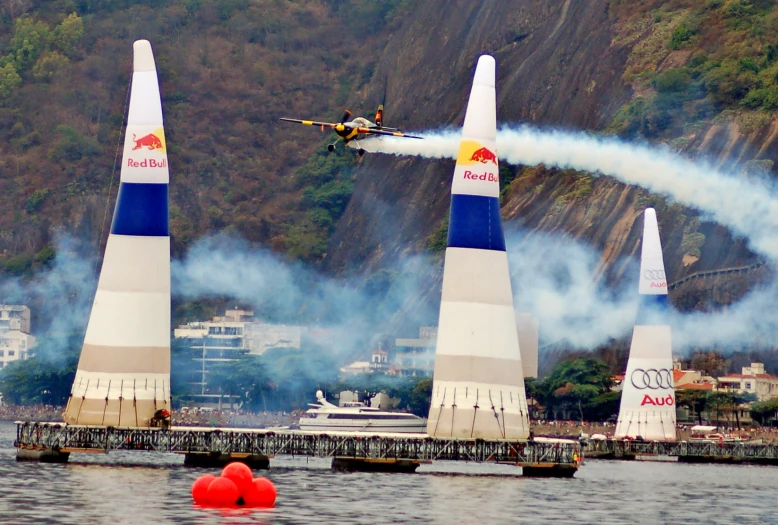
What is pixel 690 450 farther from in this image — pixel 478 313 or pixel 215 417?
pixel 215 417

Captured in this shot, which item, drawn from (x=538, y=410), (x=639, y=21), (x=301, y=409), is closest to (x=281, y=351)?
(x=301, y=409)

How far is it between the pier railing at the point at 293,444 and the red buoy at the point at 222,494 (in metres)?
14.9

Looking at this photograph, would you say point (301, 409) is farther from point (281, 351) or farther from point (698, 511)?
point (698, 511)

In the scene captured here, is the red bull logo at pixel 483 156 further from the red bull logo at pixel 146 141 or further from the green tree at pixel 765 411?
the green tree at pixel 765 411

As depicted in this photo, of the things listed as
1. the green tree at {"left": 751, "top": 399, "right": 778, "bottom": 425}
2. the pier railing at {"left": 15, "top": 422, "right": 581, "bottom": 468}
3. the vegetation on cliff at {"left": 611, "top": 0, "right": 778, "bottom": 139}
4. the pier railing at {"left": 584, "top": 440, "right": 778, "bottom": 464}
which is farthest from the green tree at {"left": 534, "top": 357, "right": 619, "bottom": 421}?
the pier railing at {"left": 15, "top": 422, "right": 581, "bottom": 468}

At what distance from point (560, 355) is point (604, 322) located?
5452 millimetres

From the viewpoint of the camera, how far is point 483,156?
8400 cm

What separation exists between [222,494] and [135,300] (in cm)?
1722

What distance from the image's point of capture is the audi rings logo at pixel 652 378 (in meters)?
116

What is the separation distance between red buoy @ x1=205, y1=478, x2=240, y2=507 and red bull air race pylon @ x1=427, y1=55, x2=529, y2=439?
52.0ft

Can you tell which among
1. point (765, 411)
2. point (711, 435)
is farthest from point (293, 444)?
point (765, 411)

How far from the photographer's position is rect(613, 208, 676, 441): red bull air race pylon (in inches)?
4532

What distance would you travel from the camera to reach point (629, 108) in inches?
7254

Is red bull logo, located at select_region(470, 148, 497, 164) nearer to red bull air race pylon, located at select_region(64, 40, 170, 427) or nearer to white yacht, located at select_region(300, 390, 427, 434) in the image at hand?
red bull air race pylon, located at select_region(64, 40, 170, 427)
